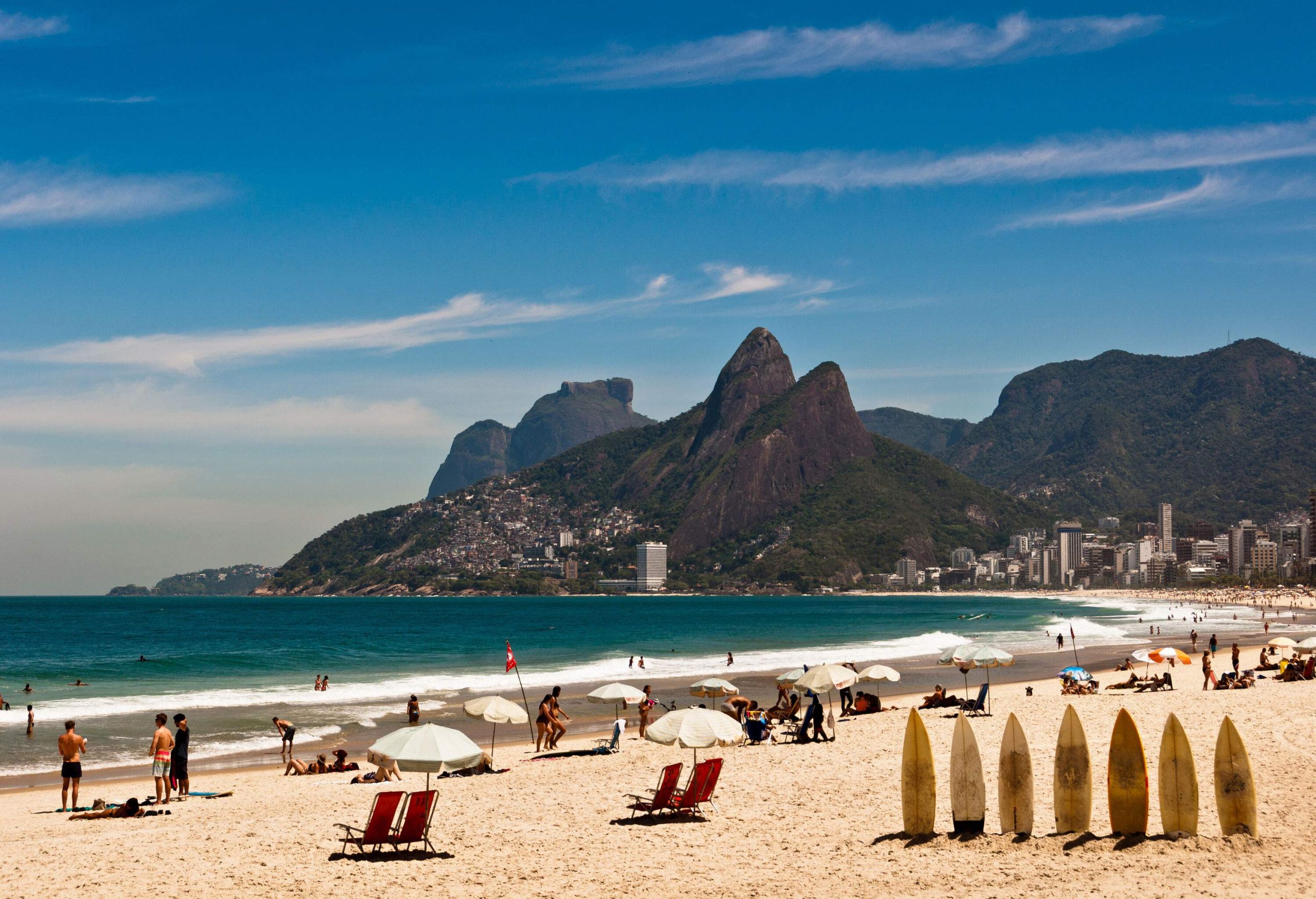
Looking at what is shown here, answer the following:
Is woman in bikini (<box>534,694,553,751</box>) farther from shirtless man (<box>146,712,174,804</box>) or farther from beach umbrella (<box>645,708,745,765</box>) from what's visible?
shirtless man (<box>146,712,174,804</box>)

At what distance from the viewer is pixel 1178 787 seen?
1041 cm

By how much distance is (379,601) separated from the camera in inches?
→ 6978

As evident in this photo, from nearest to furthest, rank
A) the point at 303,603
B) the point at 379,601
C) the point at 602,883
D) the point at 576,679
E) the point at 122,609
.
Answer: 1. the point at 602,883
2. the point at 576,679
3. the point at 122,609
4. the point at 303,603
5. the point at 379,601

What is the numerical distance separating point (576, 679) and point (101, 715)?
598 inches

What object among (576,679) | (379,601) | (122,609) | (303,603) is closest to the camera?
(576,679)

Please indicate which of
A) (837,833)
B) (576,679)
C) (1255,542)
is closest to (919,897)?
(837,833)

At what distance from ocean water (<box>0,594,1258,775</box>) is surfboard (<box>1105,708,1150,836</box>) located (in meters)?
16.6

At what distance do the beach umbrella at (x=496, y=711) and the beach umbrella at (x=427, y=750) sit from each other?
505 cm

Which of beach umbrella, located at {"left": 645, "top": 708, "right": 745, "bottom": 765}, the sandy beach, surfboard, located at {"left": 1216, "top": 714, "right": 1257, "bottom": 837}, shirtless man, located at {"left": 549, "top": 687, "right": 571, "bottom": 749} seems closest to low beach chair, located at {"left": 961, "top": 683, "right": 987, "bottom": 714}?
the sandy beach

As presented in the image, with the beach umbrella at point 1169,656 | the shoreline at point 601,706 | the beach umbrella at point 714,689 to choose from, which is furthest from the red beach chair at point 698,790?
the beach umbrella at point 1169,656

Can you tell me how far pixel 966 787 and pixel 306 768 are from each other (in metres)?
12.3

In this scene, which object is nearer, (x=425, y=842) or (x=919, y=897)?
(x=919, y=897)

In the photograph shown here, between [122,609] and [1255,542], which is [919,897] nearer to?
[122,609]

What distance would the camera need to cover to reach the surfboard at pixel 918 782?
1096cm
